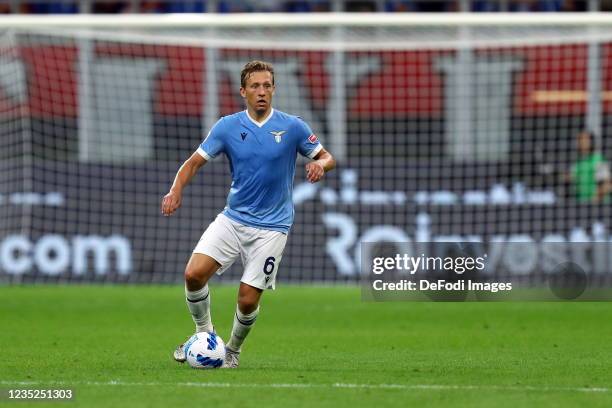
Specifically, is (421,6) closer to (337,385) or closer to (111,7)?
(111,7)

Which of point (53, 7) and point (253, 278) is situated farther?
point (53, 7)

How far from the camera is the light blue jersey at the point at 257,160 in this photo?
933 centimetres

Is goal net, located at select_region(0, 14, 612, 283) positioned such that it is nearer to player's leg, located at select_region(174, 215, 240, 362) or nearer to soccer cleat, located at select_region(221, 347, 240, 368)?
player's leg, located at select_region(174, 215, 240, 362)

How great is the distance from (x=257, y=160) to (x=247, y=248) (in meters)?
0.64

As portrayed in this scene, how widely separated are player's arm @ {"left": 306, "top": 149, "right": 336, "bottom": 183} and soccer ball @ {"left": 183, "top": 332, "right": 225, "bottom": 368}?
1338mm

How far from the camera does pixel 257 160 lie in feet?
30.6

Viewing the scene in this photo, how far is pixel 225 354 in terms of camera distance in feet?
30.3

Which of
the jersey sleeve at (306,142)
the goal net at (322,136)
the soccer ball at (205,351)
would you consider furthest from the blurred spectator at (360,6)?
the soccer ball at (205,351)

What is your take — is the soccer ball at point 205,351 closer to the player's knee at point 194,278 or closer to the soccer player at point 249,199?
the soccer player at point 249,199

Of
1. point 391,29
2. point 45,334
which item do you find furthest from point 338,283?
point 45,334

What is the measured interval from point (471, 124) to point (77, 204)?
6.32 m

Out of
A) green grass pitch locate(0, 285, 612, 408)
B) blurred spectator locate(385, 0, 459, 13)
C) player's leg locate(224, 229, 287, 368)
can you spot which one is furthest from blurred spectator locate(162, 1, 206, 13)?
player's leg locate(224, 229, 287, 368)

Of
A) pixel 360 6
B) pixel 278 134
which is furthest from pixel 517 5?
pixel 278 134

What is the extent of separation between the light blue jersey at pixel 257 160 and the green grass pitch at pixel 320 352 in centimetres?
112
